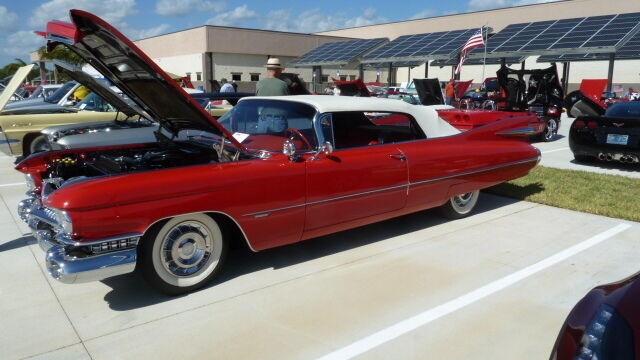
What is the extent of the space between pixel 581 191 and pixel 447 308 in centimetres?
420

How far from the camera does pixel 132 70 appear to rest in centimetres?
372

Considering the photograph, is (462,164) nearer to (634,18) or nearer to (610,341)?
(610,341)

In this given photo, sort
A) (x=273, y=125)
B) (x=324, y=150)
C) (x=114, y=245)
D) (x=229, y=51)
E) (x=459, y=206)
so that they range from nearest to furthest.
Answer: (x=114, y=245)
(x=324, y=150)
(x=273, y=125)
(x=459, y=206)
(x=229, y=51)

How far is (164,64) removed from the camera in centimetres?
4391

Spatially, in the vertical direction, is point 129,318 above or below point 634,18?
below

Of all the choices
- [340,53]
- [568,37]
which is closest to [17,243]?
[568,37]

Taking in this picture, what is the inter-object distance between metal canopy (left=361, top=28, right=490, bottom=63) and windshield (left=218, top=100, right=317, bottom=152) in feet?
58.2

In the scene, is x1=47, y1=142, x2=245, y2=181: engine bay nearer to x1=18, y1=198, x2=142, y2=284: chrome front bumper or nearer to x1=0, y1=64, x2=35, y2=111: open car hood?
x1=18, y1=198, x2=142, y2=284: chrome front bumper

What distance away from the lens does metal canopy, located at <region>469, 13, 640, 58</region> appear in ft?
51.4

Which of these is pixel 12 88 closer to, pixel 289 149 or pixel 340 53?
pixel 289 149

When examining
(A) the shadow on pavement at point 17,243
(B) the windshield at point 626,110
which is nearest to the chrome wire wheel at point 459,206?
(A) the shadow on pavement at point 17,243

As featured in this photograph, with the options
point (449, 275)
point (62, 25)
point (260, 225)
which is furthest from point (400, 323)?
point (62, 25)

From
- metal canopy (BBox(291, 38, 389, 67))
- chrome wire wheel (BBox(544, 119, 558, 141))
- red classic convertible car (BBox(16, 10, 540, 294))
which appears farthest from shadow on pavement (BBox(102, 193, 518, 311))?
metal canopy (BBox(291, 38, 389, 67))

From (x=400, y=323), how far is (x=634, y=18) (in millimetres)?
18582
